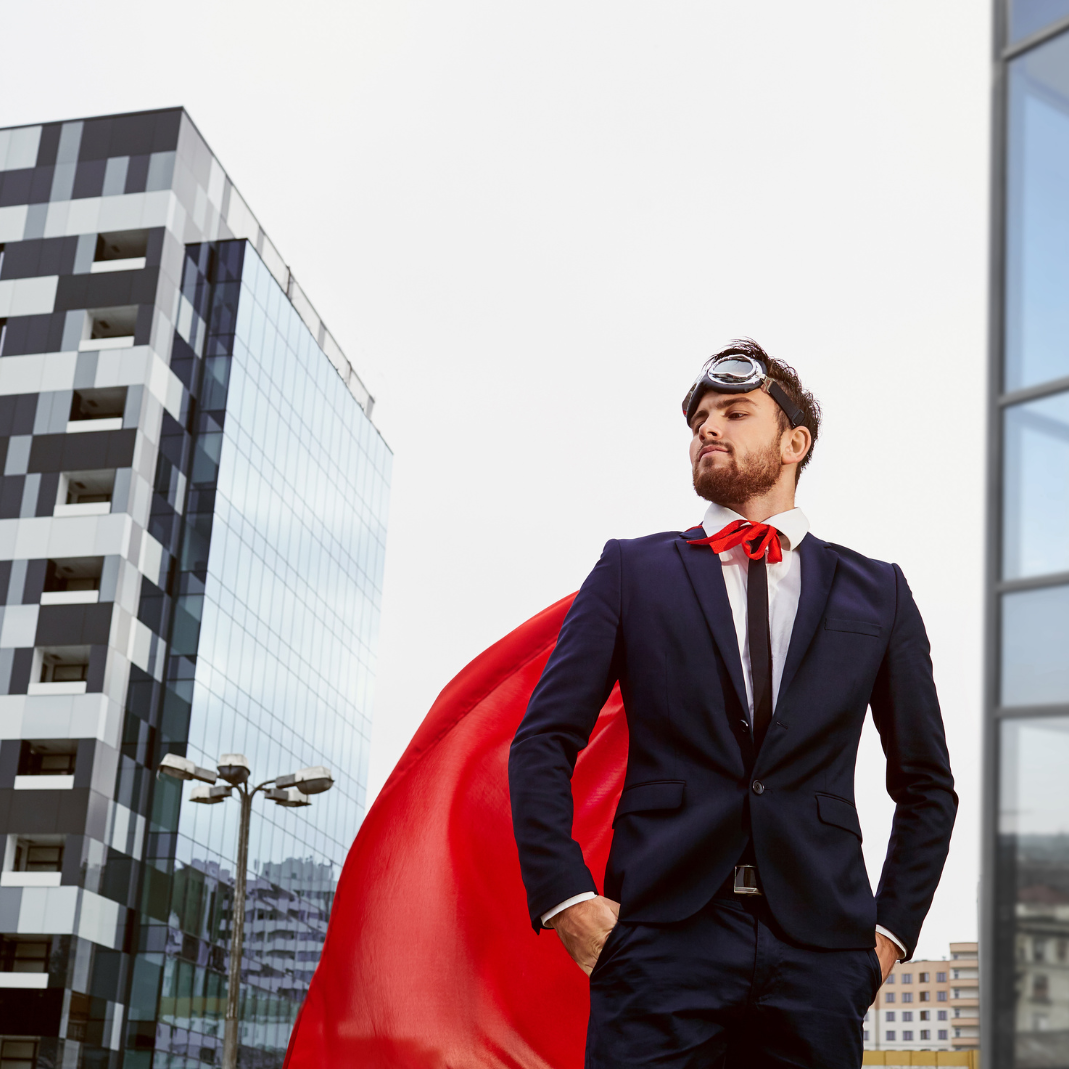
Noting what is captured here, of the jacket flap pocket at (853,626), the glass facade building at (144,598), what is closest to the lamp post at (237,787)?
the jacket flap pocket at (853,626)

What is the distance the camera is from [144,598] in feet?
148

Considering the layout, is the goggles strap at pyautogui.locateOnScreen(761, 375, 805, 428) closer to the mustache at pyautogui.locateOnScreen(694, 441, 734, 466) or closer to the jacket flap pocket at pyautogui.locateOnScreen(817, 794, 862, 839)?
the mustache at pyautogui.locateOnScreen(694, 441, 734, 466)

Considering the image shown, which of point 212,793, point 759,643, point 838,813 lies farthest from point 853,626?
point 212,793

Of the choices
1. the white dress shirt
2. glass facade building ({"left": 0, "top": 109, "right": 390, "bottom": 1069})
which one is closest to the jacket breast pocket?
the white dress shirt

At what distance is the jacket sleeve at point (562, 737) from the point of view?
337 centimetres

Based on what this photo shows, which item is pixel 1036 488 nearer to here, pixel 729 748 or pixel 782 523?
pixel 782 523

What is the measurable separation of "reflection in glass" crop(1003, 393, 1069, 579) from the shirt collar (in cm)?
65

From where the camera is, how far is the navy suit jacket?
10.8 ft

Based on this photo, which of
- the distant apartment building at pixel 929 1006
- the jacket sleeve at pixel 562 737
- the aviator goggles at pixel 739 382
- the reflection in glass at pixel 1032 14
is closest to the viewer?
the jacket sleeve at pixel 562 737

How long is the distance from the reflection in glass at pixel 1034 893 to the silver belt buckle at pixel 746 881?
2.92ft

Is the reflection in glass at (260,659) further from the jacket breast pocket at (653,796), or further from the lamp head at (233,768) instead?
the jacket breast pocket at (653,796)

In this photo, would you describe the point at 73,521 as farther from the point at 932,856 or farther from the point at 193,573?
the point at 932,856

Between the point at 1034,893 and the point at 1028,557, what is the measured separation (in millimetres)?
917

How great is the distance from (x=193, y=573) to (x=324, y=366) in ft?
48.1
